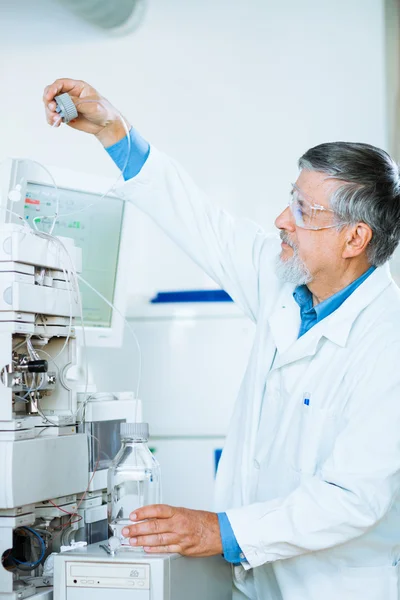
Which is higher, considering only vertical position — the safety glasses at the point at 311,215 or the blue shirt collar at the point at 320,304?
the safety glasses at the point at 311,215

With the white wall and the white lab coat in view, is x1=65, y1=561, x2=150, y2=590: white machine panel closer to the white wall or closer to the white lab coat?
the white lab coat

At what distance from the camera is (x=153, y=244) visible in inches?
95.8

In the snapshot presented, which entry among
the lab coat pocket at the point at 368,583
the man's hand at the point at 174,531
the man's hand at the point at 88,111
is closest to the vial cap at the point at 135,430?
the man's hand at the point at 174,531

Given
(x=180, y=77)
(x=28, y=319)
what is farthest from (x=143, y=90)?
(x=28, y=319)

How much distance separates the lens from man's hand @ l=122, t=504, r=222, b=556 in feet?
3.89

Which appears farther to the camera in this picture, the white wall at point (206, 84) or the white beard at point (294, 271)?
the white wall at point (206, 84)

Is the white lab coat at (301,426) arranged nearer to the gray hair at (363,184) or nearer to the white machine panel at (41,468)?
the gray hair at (363,184)

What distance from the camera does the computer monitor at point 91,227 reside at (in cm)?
167

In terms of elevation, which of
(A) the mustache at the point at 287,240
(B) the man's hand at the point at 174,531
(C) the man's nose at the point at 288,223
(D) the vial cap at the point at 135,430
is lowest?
(B) the man's hand at the point at 174,531

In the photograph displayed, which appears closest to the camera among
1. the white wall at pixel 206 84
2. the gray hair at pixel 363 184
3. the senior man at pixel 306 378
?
the senior man at pixel 306 378

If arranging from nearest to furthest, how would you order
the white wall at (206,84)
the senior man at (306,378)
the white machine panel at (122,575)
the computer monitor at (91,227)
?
the white machine panel at (122,575) < the senior man at (306,378) < the computer monitor at (91,227) < the white wall at (206,84)

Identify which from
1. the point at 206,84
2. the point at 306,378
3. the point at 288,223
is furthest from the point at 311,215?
the point at 206,84

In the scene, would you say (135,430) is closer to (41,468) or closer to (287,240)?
(41,468)

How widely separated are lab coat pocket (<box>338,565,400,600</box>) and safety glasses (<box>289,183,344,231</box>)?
2.09 feet
